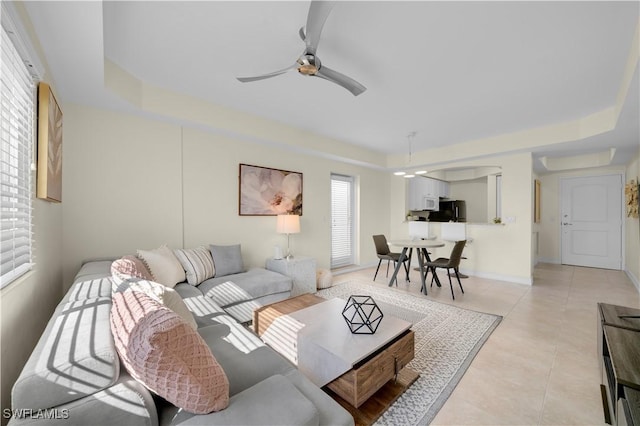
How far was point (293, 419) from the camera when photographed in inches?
35.8

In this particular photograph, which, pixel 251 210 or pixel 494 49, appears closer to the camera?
pixel 494 49

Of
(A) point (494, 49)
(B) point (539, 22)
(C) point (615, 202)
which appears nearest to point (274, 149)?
(A) point (494, 49)

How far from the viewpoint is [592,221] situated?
5.81 metres

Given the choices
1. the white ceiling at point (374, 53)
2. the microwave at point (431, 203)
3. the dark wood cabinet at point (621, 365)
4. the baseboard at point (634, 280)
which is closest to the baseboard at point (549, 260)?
the baseboard at point (634, 280)

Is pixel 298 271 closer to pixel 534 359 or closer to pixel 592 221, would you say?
pixel 534 359

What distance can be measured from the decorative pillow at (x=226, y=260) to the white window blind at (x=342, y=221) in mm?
2416

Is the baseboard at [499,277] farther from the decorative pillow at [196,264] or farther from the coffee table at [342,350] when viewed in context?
the decorative pillow at [196,264]

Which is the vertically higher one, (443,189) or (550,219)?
(443,189)

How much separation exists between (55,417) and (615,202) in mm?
8548

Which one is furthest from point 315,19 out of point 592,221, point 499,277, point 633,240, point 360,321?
point 592,221

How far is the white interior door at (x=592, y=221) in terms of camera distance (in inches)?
218

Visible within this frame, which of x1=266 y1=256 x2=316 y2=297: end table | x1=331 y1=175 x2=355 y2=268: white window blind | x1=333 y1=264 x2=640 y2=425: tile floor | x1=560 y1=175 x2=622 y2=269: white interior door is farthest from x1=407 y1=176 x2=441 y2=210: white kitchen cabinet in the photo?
x1=266 y1=256 x2=316 y2=297: end table

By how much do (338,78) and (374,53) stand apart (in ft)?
1.40

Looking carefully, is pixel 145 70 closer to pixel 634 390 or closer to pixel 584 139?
pixel 634 390
